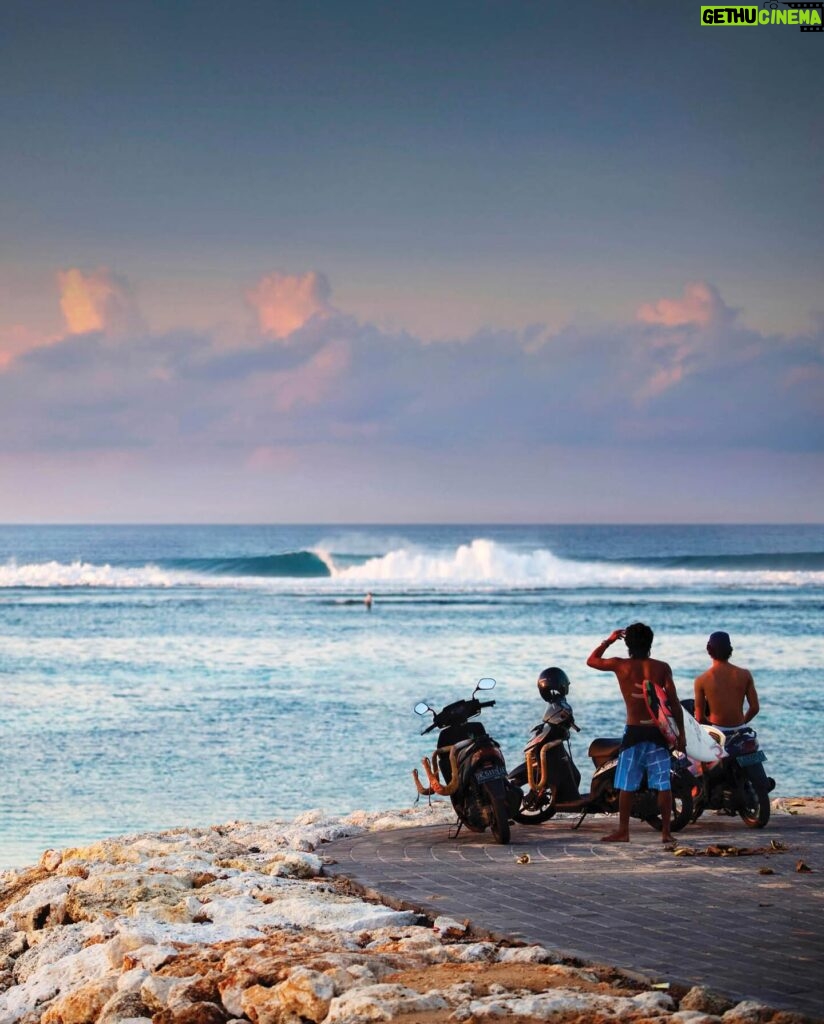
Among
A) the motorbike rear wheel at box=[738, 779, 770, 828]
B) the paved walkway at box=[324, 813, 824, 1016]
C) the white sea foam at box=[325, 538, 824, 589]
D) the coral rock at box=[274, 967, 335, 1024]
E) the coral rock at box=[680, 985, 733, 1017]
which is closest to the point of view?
the coral rock at box=[680, 985, 733, 1017]

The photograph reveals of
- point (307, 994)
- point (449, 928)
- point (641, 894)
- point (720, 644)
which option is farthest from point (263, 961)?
point (720, 644)

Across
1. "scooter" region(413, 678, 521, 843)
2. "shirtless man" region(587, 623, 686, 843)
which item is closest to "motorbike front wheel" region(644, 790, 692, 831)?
"shirtless man" region(587, 623, 686, 843)

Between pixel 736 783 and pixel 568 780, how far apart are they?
4.16 ft

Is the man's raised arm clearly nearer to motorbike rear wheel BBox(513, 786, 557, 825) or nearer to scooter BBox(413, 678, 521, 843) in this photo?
scooter BBox(413, 678, 521, 843)

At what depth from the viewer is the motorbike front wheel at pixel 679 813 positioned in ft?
30.7

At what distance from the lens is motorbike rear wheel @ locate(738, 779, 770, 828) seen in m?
9.52

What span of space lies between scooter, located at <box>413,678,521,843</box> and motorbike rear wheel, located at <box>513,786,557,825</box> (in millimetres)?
A: 264

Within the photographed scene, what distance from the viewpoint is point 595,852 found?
8523 millimetres

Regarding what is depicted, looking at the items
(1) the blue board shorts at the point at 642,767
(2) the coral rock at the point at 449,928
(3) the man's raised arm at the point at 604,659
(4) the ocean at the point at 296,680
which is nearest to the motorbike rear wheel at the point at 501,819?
(1) the blue board shorts at the point at 642,767

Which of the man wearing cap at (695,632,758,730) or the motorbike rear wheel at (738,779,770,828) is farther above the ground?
the man wearing cap at (695,632,758,730)

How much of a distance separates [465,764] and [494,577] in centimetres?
6533

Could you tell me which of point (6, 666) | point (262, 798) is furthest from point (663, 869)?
point (6, 666)

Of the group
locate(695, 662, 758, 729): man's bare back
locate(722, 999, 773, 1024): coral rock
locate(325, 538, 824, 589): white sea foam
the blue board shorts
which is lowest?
locate(722, 999, 773, 1024): coral rock

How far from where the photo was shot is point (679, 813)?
30.9ft
